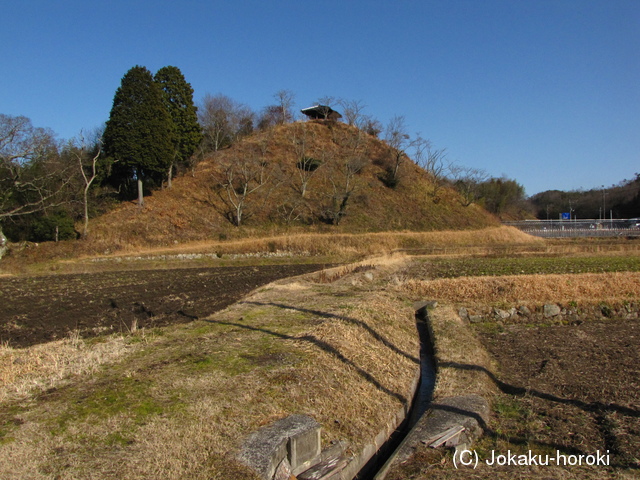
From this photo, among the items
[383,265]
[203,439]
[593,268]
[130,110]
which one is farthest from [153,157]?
[203,439]

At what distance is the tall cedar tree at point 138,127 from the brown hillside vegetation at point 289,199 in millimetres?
4245

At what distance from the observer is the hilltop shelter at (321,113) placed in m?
63.8

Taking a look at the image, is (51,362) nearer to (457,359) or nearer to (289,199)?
(457,359)

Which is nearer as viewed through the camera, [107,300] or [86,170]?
[107,300]

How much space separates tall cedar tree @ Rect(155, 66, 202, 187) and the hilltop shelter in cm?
2539

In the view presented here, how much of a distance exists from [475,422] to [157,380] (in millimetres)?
4454

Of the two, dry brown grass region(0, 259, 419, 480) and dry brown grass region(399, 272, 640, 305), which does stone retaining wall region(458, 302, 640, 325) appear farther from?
dry brown grass region(0, 259, 419, 480)

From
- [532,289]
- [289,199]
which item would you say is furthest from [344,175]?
[532,289]

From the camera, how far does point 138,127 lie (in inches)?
1362

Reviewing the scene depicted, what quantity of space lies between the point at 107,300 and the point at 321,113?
54468 mm

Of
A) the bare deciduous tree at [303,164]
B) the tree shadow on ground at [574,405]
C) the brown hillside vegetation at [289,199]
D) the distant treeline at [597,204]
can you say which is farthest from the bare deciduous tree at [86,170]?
the distant treeline at [597,204]

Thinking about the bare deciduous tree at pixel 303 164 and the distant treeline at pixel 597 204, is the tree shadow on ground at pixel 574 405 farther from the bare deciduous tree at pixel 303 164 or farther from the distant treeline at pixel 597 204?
the distant treeline at pixel 597 204

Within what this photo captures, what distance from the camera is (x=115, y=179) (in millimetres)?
38156

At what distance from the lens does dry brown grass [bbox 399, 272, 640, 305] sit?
14289 millimetres
